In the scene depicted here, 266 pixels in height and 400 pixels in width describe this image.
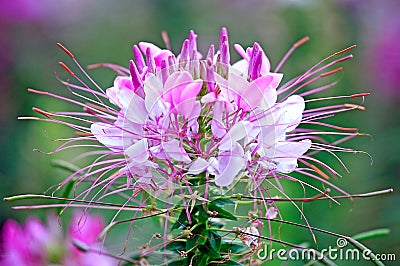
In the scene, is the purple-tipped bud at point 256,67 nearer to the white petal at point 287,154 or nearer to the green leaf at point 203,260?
the white petal at point 287,154

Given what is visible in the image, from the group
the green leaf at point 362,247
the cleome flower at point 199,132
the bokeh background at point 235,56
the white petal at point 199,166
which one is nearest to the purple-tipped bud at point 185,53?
the cleome flower at point 199,132

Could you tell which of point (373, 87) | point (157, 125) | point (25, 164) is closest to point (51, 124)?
point (25, 164)

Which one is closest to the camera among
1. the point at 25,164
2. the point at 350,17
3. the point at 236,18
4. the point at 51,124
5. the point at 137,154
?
the point at 137,154

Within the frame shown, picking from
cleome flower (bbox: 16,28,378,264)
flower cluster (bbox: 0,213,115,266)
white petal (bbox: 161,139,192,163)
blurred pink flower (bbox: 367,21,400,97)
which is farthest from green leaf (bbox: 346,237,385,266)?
blurred pink flower (bbox: 367,21,400,97)

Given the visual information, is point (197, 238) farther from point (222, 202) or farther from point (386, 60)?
point (386, 60)

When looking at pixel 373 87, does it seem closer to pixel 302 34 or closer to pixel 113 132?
pixel 302 34

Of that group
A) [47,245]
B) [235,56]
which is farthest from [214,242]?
[235,56]
